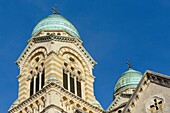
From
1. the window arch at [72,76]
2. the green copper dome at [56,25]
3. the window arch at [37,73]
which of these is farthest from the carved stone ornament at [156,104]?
the green copper dome at [56,25]

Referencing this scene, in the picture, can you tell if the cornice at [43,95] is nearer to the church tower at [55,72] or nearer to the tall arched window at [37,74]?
the church tower at [55,72]

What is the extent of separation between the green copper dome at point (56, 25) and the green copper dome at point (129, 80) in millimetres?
8888

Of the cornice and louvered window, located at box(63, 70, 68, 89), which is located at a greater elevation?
louvered window, located at box(63, 70, 68, 89)

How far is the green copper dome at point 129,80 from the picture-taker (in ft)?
153

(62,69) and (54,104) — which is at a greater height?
(62,69)

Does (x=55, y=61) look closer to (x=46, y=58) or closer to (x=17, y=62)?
(x=46, y=58)

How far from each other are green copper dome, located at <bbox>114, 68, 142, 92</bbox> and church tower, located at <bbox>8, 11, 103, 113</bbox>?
290 inches

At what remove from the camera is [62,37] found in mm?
39312

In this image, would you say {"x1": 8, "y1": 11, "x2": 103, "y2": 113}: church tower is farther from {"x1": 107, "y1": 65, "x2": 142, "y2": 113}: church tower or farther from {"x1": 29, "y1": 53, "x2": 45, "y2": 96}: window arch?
{"x1": 107, "y1": 65, "x2": 142, "y2": 113}: church tower

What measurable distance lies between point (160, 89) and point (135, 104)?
157 centimetres

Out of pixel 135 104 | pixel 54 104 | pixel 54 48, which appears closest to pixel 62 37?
pixel 54 48

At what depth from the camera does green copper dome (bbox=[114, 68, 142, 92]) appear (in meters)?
46.6

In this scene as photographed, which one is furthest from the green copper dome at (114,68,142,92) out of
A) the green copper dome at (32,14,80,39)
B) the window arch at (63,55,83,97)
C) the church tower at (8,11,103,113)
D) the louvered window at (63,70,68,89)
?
the louvered window at (63,70,68,89)

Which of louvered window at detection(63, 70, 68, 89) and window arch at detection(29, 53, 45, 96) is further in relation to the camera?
window arch at detection(29, 53, 45, 96)
